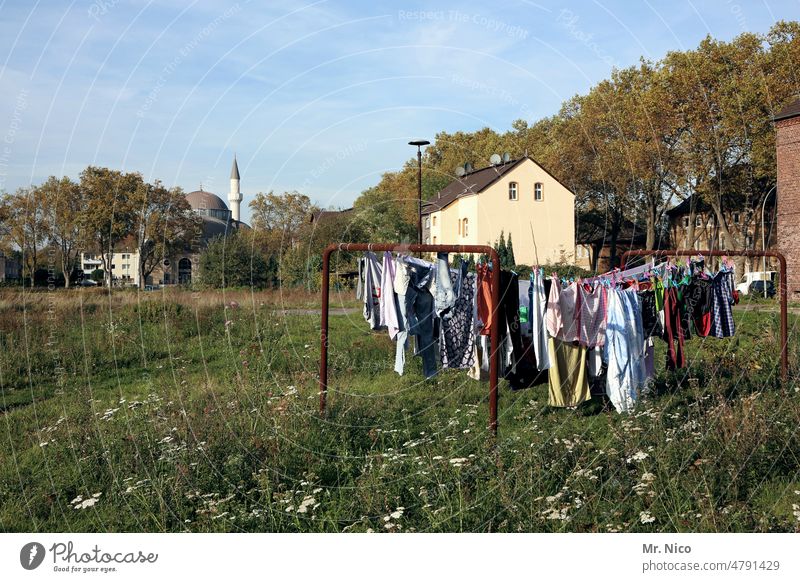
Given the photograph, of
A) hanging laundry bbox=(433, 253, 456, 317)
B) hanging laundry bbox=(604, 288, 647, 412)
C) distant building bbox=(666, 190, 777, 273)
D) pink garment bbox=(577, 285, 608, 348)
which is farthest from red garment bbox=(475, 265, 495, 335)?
distant building bbox=(666, 190, 777, 273)

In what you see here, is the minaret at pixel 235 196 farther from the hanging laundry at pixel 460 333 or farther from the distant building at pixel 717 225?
the hanging laundry at pixel 460 333

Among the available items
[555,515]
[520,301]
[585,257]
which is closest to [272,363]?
[520,301]

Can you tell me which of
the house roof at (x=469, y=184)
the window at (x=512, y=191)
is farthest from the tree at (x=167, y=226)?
the window at (x=512, y=191)

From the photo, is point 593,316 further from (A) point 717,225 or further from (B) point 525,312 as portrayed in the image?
(A) point 717,225

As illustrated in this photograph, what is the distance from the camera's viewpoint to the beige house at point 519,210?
35.8m

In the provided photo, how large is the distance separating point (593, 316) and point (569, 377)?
0.81 m

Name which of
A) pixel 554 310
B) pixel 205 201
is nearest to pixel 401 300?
pixel 554 310

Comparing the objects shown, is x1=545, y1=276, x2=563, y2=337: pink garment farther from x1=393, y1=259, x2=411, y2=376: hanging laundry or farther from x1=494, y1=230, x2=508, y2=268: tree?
x1=494, y1=230, x2=508, y2=268: tree

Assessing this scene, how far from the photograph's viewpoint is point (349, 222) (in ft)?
112

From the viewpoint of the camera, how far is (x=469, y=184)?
36156mm

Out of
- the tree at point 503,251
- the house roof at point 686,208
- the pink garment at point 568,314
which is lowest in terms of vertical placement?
the pink garment at point 568,314

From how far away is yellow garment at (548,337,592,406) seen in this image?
9062 millimetres

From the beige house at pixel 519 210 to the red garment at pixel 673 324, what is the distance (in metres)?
23.1

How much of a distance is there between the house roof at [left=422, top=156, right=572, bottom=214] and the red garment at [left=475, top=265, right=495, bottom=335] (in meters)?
19.9
